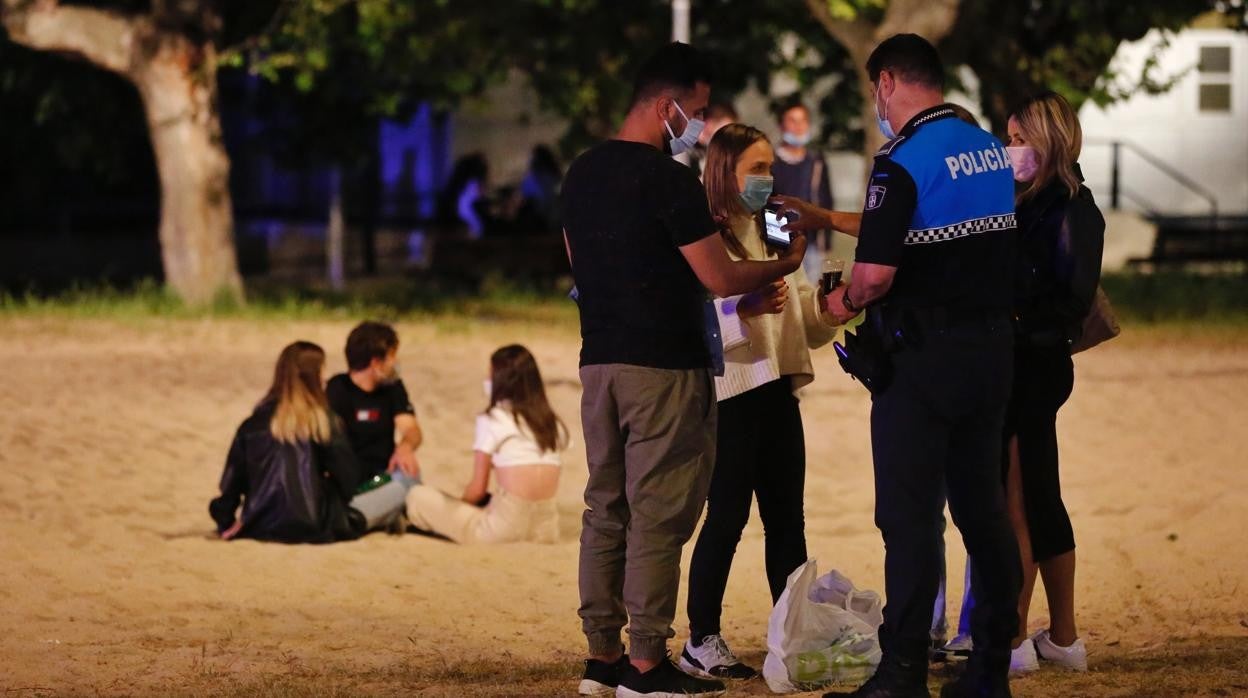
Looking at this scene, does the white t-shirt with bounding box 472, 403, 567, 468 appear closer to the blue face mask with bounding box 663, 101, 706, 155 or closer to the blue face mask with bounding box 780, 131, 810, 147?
the blue face mask with bounding box 663, 101, 706, 155

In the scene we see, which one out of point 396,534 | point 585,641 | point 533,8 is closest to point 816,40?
point 533,8

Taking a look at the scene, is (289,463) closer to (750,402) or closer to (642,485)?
(750,402)

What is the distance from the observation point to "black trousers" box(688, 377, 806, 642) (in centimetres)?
638

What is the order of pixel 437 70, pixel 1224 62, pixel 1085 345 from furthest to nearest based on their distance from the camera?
1. pixel 1224 62
2. pixel 437 70
3. pixel 1085 345

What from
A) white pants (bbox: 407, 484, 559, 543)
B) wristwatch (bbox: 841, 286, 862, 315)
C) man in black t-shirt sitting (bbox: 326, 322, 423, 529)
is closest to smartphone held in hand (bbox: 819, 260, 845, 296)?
wristwatch (bbox: 841, 286, 862, 315)

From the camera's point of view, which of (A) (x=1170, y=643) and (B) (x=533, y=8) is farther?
(B) (x=533, y=8)

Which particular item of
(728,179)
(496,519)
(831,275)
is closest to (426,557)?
(496,519)

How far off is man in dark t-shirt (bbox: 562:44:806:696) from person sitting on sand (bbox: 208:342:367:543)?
3.63 metres

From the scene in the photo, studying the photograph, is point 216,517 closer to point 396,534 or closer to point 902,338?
point 396,534

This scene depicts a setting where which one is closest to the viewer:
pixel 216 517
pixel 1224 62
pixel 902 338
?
pixel 902 338

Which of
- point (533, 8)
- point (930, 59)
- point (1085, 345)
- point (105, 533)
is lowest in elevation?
point (105, 533)

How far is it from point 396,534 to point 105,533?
1456mm

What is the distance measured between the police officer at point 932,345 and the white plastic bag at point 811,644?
0.37 metres

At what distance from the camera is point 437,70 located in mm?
24906
